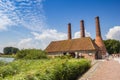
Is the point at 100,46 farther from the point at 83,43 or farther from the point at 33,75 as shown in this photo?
the point at 33,75

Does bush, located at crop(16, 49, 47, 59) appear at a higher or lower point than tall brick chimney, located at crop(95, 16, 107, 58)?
lower

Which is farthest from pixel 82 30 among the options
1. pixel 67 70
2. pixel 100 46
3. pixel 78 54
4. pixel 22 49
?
pixel 67 70

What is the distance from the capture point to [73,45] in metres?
58.6

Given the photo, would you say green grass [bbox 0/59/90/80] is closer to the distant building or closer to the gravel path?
the gravel path

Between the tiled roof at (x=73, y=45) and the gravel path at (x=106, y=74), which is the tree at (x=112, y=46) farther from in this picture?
the gravel path at (x=106, y=74)

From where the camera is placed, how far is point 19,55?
33.2m

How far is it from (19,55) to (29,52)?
178cm

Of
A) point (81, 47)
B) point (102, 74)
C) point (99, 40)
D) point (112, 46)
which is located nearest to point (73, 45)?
point (81, 47)

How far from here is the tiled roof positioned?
178 ft

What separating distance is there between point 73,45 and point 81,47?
149 inches

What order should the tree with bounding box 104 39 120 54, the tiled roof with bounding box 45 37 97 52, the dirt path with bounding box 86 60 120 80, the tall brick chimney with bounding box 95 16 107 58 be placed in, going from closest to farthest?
A: the dirt path with bounding box 86 60 120 80, the tiled roof with bounding box 45 37 97 52, the tall brick chimney with bounding box 95 16 107 58, the tree with bounding box 104 39 120 54

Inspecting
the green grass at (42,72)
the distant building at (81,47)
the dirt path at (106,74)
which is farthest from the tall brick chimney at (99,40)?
the green grass at (42,72)

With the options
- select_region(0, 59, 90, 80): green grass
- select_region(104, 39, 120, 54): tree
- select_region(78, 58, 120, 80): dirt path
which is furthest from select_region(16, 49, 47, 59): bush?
select_region(104, 39, 120, 54): tree

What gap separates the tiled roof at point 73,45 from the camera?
54250 mm
